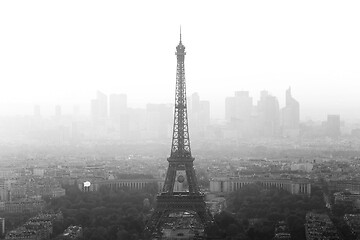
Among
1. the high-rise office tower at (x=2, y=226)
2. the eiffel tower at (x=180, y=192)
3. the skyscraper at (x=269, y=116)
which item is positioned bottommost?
the high-rise office tower at (x=2, y=226)

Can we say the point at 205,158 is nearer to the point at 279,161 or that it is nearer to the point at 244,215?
the point at 279,161

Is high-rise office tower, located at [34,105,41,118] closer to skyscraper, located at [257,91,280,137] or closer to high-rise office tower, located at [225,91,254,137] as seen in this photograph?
high-rise office tower, located at [225,91,254,137]

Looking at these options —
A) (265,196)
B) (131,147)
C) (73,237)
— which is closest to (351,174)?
(265,196)

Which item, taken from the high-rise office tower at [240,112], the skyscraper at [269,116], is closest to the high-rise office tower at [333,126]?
the skyscraper at [269,116]

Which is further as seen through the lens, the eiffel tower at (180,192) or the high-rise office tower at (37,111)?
the high-rise office tower at (37,111)

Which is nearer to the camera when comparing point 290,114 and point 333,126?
point 333,126

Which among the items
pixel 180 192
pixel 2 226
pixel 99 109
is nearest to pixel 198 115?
pixel 99 109

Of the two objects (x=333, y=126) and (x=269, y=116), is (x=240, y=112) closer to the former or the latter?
(x=269, y=116)

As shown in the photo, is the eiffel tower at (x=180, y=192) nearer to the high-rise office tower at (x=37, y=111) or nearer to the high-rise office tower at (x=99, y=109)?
the high-rise office tower at (x=99, y=109)
